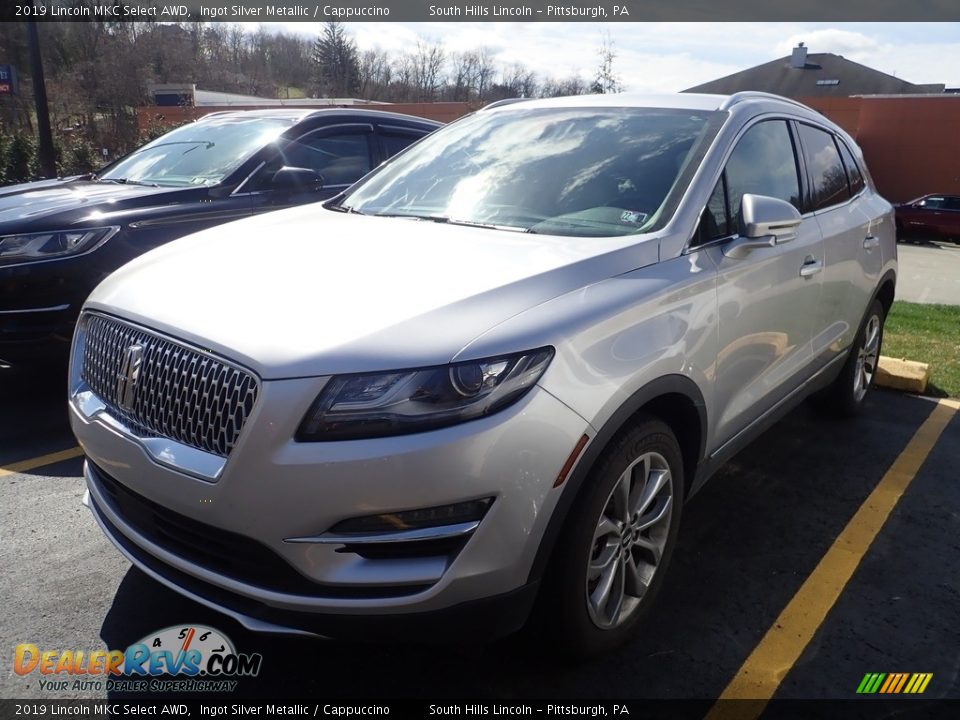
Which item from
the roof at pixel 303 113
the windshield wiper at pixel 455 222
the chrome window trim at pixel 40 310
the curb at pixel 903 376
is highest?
the roof at pixel 303 113

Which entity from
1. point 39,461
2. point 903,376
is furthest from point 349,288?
point 903,376

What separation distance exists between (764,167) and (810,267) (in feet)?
1.69

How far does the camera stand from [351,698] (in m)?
2.31

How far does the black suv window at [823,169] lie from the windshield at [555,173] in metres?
1.00

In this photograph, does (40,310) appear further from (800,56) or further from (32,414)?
(800,56)

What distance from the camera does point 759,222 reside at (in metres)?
2.85

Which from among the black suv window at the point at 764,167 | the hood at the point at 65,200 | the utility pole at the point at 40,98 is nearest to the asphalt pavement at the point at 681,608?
the hood at the point at 65,200

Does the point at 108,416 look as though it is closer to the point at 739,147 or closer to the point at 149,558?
the point at 149,558

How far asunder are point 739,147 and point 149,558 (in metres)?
2.74

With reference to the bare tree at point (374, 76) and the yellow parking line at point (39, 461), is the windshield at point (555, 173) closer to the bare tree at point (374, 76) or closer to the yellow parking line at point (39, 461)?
the yellow parking line at point (39, 461)

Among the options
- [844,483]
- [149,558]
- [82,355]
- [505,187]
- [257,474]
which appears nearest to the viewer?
[257,474]

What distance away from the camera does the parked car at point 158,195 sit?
427 centimetres

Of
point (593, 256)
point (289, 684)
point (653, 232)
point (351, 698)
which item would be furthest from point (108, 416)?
point (653, 232)

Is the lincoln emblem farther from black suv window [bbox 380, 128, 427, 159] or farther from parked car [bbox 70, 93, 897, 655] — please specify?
black suv window [bbox 380, 128, 427, 159]
